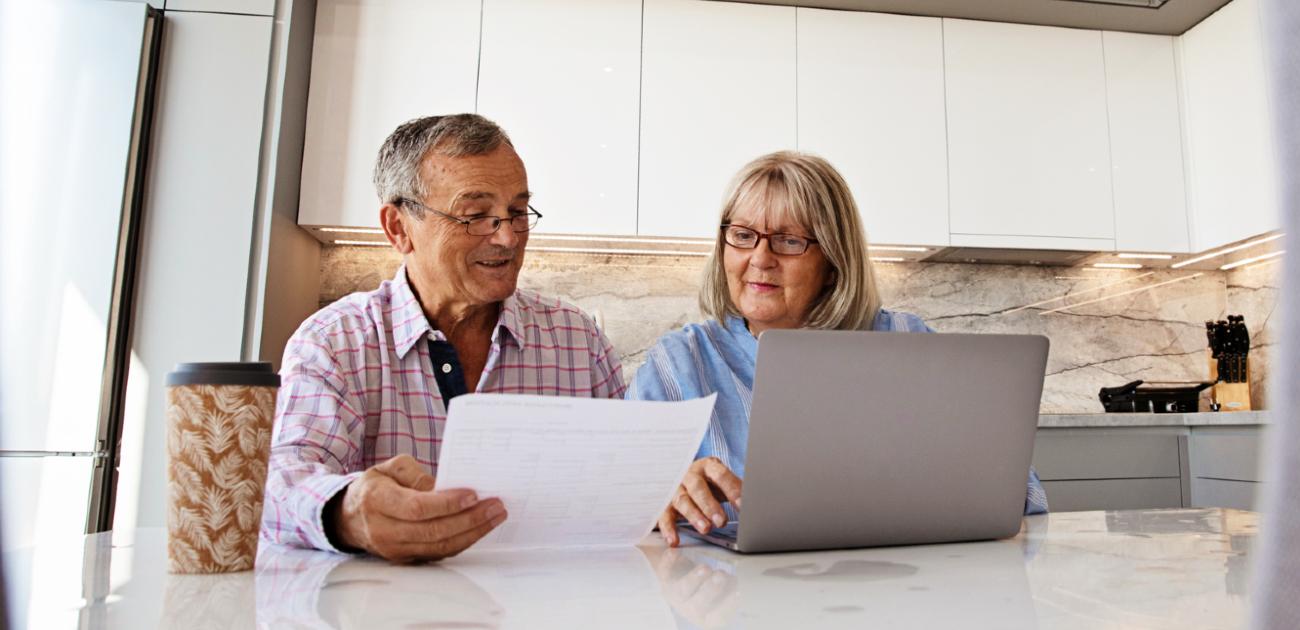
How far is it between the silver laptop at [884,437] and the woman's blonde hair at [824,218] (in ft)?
2.24

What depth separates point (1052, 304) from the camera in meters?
3.28

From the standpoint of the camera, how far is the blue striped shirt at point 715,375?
4.49ft

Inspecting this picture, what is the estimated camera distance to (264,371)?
67 centimetres

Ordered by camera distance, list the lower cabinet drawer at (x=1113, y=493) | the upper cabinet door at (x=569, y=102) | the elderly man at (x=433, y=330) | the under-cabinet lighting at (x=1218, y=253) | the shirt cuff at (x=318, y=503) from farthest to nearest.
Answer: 1. the under-cabinet lighting at (x=1218, y=253)
2. the upper cabinet door at (x=569, y=102)
3. the lower cabinet drawer at (x=1113, y=493)
4. the elderly man at (x=433, y=330)
5. the shirt cuff at (x=318, y=503)

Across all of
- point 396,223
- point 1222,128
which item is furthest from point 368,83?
point 1222,128

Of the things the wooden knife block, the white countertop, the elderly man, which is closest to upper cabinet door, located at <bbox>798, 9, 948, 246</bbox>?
the wooden knife block

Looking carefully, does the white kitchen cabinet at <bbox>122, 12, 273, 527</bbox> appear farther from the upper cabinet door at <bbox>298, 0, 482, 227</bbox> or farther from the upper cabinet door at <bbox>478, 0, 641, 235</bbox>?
the upper cabinet door at <bbox>478, 0, 641, 235</bbox>

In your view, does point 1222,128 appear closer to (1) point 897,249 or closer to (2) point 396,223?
(1) point 897,249

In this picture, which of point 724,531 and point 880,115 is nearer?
point 724,531

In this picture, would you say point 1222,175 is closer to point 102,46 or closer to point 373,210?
point 373,210

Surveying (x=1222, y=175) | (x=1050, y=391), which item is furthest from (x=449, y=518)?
(x=1222, y=175)

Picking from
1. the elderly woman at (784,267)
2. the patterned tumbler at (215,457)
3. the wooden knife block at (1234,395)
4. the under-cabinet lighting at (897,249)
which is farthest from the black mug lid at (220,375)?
the wooden knife block at (1234,395)

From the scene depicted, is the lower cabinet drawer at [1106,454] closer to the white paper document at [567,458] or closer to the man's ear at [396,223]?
the man's ear at [396,223]

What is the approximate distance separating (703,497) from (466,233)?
0.66m
